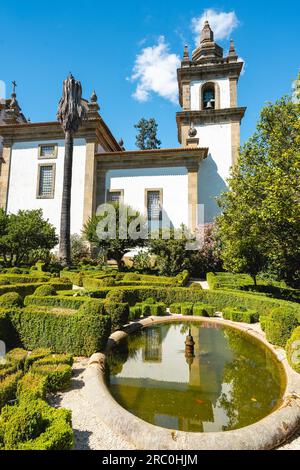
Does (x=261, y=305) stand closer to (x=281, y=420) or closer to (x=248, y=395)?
(x=248, y=395)

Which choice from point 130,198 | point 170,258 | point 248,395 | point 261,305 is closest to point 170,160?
point 130,198

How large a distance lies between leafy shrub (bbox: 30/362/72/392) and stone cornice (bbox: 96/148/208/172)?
2129 centimetres

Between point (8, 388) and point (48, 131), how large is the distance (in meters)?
25.7

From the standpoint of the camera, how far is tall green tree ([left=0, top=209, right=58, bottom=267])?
1708cm

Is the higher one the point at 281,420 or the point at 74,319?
the point at 74,319

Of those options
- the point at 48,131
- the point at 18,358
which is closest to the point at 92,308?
the point at 18,358

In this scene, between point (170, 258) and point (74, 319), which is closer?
point (74, 319)

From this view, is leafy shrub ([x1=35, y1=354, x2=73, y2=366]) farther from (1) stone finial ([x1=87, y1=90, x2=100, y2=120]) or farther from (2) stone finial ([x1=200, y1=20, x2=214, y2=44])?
(2) stone finial ([x1=200, y1=20, x2=214, y2=44])

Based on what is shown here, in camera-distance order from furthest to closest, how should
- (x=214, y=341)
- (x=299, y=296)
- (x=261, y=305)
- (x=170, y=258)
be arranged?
(x=170, y=258)
(x=299, y=296)
(x=261, y=305)
(x=214, y=341)

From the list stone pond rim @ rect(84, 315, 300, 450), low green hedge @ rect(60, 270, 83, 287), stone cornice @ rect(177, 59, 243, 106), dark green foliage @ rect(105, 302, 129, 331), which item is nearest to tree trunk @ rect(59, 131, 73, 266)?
low green hedge @ rect(60, 270, 83, 287)

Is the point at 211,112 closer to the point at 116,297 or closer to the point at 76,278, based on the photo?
the point at 76,278

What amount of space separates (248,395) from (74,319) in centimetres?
399

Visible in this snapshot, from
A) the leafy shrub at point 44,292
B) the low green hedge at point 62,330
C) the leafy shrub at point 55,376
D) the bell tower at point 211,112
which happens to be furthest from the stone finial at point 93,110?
the leafy shrub at point 55,376
